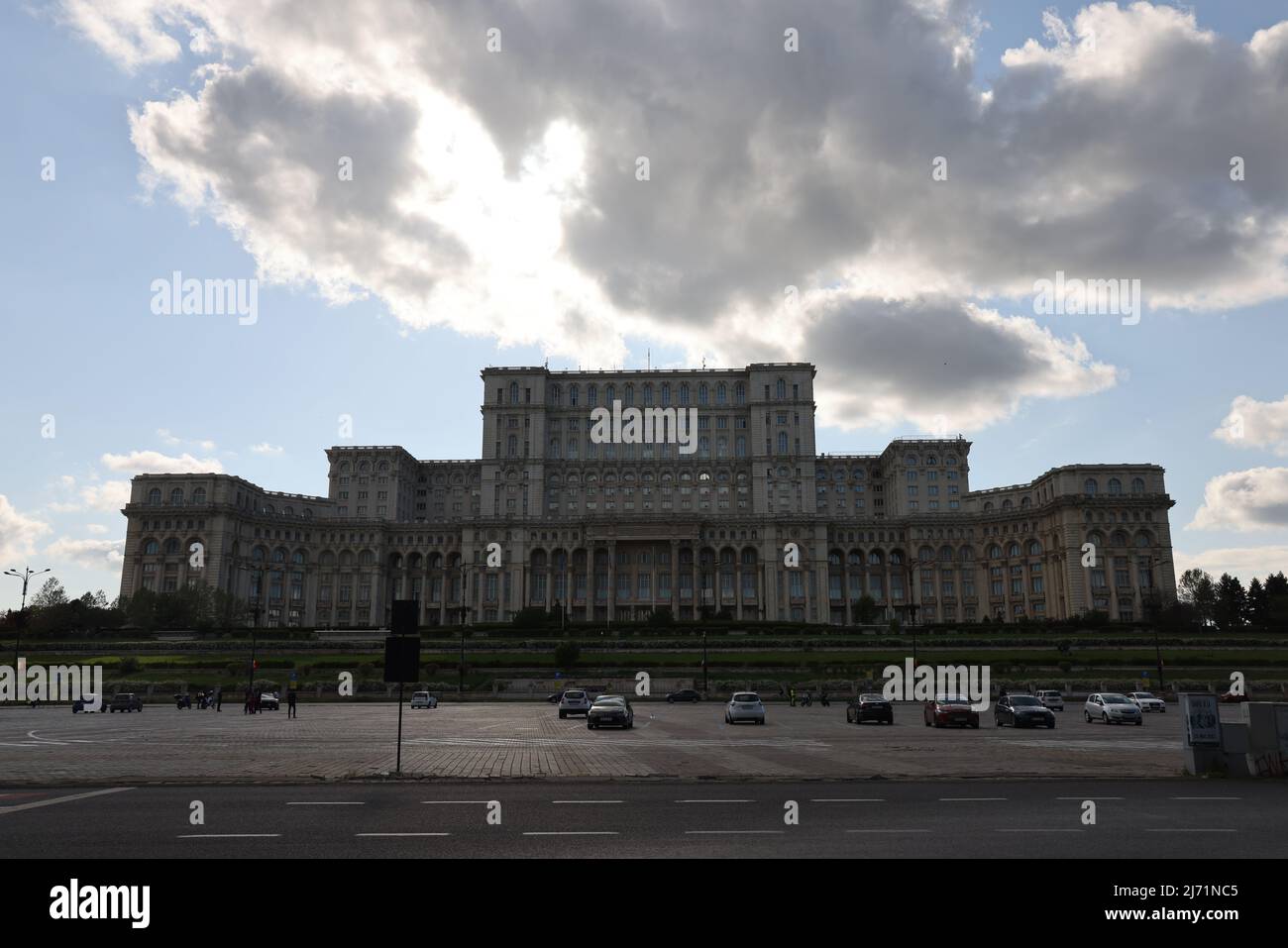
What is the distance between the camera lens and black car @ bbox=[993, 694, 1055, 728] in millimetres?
32875

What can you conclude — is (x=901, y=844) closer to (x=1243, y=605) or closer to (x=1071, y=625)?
(x=1071, y=625)

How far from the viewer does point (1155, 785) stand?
16438 mm

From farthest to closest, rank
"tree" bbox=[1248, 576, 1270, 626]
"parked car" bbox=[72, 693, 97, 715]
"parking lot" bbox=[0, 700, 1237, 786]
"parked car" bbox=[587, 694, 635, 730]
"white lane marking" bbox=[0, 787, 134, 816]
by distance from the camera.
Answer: "tree" bbox=[1248, 576, 1270, 626], "parked car" bbox=[72, 693, 97, 715], "parked car" bbox=[587, 694, 635, 730], "parking lot" bbox=[0, 700, 1237, 786], "white lane marking" bbox=[0, 787, 134, 816]

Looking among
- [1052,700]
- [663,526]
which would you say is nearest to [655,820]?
[1052,700]

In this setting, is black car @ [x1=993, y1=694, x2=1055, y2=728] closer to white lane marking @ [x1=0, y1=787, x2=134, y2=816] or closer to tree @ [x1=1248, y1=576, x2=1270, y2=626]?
white lane marking @ [x1=0, y1=787, x2=134, y2=816]

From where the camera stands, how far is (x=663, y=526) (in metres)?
129

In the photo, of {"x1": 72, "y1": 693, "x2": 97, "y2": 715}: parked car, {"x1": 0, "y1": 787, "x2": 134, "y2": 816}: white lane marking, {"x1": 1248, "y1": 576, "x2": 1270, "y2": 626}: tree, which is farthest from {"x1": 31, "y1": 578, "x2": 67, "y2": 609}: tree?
{"x1": 1248, "y1": 576, "x2": 1270, "y2": 626}: tree

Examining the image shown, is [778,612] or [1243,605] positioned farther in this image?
[778,612]

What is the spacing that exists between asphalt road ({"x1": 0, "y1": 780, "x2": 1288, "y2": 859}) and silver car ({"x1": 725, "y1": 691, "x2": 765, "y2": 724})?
59.6 ft

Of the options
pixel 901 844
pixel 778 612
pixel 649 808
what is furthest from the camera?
pixel 778 612
